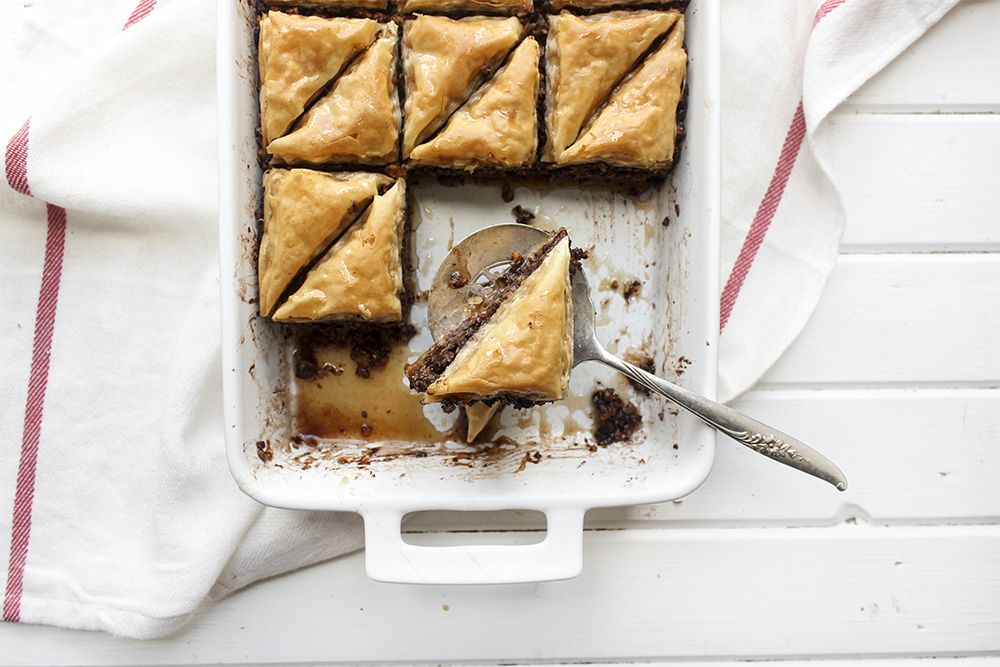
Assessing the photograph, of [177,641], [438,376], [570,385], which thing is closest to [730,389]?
[570,385]

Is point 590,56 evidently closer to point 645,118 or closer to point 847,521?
point 645,118

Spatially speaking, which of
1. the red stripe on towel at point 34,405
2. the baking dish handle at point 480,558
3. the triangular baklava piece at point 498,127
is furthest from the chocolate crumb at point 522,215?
the red stripe on towel at point 34,405

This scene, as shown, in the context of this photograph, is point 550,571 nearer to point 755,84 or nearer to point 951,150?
point 755,84

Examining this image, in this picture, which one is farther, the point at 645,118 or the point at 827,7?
the point at 827,7

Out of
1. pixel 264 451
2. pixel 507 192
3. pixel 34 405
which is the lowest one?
pixel 264 451

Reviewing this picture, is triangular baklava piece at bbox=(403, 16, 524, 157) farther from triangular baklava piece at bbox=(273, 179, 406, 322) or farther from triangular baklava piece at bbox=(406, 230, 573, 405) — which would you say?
triangular baklava piece at bbox=(406, 230, 573, 405)

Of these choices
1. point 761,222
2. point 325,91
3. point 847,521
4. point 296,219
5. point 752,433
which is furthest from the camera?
point 847,521

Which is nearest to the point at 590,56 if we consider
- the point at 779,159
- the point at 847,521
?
the point at 779,159

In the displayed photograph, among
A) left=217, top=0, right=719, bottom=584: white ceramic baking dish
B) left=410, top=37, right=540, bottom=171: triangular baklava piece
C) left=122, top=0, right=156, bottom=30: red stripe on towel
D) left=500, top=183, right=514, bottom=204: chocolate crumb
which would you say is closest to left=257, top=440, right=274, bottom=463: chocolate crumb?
left=217, top=0, right=719, bottom=584: white ceramic baking dish
